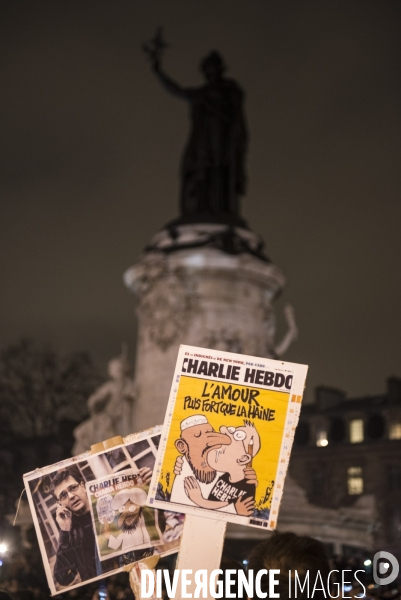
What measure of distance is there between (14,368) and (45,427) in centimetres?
301

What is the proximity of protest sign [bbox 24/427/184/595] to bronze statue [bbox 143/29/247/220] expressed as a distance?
58.0 ft

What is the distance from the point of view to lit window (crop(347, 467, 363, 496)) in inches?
2106

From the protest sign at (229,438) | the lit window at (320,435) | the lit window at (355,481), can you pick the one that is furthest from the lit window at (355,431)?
the protest sign at (229,438)

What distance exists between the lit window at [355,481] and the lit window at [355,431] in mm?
1810

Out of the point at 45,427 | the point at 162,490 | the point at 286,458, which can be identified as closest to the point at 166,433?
the point at 162,490

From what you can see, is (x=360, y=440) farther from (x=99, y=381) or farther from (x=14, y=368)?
(x=14, y=368)

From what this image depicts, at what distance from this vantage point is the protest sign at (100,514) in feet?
19.6

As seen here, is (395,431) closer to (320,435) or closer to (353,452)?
(353,452)

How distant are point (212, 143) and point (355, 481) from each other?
113ft

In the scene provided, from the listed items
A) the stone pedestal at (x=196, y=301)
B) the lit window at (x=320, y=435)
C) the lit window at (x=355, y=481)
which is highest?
the lit window at (x=320, y=435)

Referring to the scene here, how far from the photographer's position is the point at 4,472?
40344 millimetres

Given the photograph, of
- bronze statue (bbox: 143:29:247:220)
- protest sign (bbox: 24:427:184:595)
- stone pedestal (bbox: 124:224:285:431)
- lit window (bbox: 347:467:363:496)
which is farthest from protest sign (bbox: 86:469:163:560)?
lit window (bbox: 347:467:363:496)

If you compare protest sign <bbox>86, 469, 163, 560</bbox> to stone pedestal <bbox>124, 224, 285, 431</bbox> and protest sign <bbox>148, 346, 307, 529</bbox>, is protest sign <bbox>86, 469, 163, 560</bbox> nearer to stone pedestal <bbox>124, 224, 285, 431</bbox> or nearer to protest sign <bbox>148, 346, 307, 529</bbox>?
protest sign <bbox>148, 346, 307, 529</bbox>

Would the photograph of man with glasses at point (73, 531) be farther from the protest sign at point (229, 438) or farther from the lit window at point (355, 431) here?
the lit window at point (355, 431)
